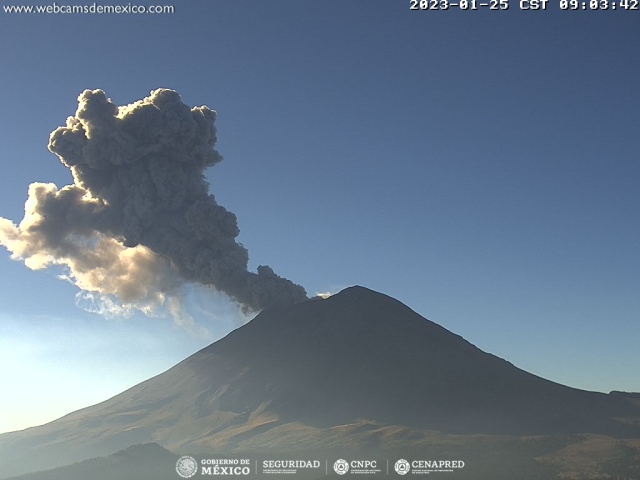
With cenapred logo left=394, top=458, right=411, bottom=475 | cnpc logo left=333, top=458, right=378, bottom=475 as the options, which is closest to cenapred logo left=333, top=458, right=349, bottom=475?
cnpc logo left=333, top=458, right=378, bottom=475

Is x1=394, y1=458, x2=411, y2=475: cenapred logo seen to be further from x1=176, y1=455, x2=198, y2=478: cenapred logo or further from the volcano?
x1=176, y1=455, x2=198, y2=478: cenapred logo

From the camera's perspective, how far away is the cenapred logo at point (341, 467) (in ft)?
274

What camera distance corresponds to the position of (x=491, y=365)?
13900cm

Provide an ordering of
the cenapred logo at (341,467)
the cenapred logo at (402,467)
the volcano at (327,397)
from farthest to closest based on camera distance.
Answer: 1. the volcano at (327,397)
2. the cenapred logo at (341,467)
3. the cenapred logo at (402,467)

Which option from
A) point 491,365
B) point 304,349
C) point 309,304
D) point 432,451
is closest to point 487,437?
point 432,451

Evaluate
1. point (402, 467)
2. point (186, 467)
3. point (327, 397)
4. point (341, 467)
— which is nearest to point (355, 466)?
point (341, 467)

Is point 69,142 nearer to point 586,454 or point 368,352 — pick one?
point 368,352

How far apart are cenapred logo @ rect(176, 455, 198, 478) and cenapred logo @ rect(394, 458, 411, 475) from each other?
2421 centimetres

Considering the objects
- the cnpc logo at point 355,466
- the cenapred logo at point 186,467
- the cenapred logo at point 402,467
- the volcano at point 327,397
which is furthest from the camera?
the volcano at point 327,397

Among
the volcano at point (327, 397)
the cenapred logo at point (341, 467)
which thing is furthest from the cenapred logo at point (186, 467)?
the cenapred logo at point (341, 467)

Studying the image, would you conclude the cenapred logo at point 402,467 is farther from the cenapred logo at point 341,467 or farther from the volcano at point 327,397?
the volcano at point 327,397

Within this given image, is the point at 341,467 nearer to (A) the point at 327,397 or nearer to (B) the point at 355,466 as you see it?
(B) the point at 355,466

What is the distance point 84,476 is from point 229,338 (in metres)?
72.2

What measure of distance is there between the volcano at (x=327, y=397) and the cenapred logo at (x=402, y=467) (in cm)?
993
